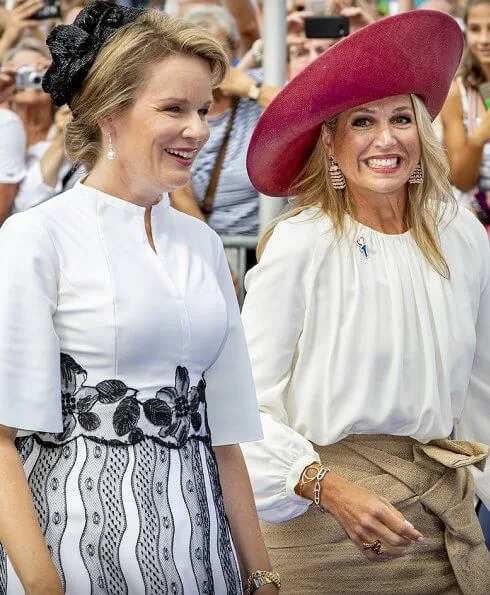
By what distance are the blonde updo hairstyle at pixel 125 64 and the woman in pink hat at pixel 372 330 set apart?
694 mm

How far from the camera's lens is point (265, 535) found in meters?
2.94

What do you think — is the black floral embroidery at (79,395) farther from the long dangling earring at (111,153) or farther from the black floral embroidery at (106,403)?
the long dangling earring at (111,153)

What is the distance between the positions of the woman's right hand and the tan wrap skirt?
21 cm

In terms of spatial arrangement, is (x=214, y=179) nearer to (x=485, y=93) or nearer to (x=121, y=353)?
(x=485, y=93)

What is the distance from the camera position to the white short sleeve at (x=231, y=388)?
93.5 inches

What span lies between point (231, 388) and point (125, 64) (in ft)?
2.20

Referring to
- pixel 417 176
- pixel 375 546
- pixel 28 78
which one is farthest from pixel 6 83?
pixel 375 546

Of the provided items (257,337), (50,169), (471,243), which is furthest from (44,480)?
(50,169)

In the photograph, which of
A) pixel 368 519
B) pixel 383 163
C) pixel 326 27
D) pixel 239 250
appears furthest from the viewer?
pixel 326 27

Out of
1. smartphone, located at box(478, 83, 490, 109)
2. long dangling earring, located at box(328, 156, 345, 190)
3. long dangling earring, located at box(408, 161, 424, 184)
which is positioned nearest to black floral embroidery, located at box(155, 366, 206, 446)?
long dangling earring, located at box(328, 156, 345, 190)

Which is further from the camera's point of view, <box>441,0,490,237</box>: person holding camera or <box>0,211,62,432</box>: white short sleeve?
<box>441,0,490,237</box>: person holding camera

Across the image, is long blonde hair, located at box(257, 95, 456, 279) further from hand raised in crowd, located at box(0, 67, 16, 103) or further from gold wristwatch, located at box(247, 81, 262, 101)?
hand raised in crowd, located at box(0, 67, 16, 103)

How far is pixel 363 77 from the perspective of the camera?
2.92 meters

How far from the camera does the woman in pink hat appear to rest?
282 cm
